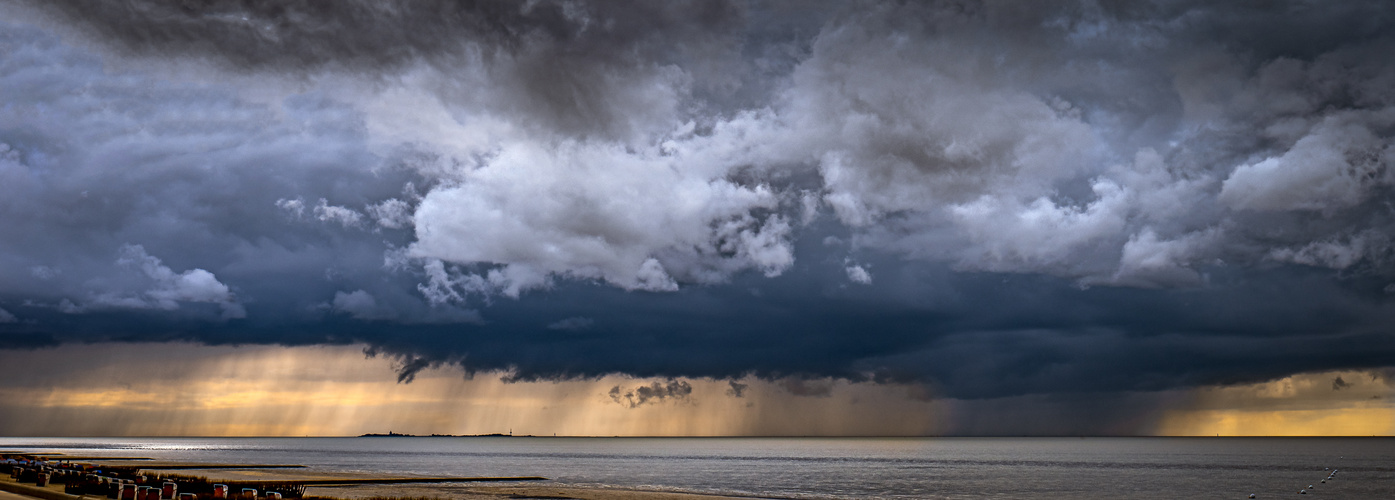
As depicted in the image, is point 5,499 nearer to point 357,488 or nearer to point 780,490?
point 357,488

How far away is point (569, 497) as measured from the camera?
287ft

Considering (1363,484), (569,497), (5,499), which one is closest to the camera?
(5,499)

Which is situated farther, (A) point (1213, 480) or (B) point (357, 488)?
(A) point (1213, 480)

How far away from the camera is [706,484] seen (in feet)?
401

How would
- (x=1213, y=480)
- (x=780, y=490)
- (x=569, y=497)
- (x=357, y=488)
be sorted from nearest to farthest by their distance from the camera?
(x=569, y=497)
(x=357, y=488)
(x=780, y=490)
(x=1213, y=480)

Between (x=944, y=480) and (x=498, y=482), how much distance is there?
67.1 m

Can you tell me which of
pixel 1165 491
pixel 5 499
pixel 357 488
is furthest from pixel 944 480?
pixel 5 499

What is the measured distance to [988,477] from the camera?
485 ft

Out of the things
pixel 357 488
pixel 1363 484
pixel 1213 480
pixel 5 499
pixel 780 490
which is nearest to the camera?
pixel 5 499

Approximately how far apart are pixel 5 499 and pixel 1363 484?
16276 cm

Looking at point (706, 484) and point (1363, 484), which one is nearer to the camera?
point (706, 484)

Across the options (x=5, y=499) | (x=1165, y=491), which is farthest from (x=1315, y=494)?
(x=5, y=499)

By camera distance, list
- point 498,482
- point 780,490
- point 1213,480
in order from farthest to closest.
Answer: point 1213,480, point 498,482, point 780,490

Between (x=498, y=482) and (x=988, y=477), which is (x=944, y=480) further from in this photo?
(x=498, y=482)
